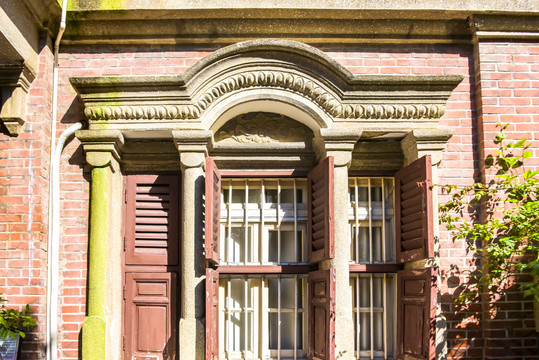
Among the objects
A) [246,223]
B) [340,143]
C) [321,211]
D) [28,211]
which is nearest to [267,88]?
[340,143]

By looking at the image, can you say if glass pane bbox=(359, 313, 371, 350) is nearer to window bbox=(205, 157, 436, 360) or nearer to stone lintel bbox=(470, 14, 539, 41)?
window bbox=(205, 157, 436, 360)

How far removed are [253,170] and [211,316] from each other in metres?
1.49

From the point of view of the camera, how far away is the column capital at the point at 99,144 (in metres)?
6.09

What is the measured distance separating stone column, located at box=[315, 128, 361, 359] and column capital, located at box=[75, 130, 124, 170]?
1.78m

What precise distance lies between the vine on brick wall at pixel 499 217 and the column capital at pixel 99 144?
2872 millimetres

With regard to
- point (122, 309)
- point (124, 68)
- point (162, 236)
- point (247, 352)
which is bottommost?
point (247, 352)

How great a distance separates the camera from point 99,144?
20.1ft

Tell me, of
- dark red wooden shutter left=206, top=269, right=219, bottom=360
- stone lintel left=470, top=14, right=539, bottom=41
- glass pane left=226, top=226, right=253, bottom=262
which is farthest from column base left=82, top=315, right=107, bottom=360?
stone lintel left=470, top=14, right=539, bottom=41

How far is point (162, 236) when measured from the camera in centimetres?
638

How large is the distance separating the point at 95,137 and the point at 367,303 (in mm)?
2832

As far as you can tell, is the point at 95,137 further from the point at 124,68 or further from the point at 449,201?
the point at 449,201

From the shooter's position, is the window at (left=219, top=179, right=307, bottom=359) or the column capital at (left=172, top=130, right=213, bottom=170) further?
the window at (left=219, top=179, right=307, bottom=359)

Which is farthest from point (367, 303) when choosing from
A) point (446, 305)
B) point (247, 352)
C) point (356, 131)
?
point (356, 131)

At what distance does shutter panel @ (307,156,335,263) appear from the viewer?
5.82m
